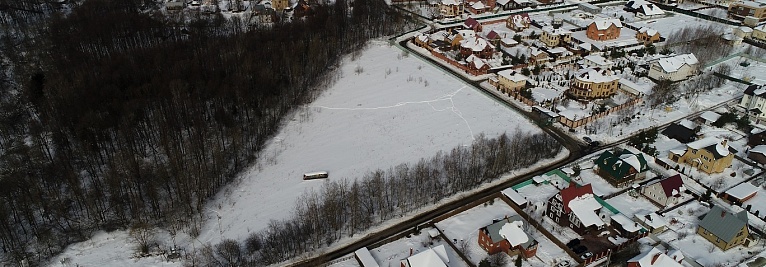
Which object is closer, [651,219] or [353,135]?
[651,219]

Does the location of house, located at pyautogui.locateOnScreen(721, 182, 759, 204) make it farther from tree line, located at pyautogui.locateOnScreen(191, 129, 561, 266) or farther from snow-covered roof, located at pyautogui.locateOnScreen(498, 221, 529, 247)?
snow-covered roof, located at pyautogui.locateOnScreen(498, 221, 529, 247)

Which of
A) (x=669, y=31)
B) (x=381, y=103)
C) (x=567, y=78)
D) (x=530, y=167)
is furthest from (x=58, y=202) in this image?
(x=669, y=31)

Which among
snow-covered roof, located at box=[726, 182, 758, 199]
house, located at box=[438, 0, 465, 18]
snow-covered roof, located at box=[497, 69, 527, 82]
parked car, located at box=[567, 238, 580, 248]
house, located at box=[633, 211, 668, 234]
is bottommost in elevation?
parked car, located at box=[567, 238, 580, 248]

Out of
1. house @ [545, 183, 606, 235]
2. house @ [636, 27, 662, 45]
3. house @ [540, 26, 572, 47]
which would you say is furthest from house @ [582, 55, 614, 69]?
house @ [545, 183, 606, 235]

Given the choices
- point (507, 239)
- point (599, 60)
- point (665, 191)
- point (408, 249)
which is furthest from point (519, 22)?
point (408, 249)

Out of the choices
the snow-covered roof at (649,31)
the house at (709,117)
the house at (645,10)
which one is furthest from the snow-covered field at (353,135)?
the house at (645,10)

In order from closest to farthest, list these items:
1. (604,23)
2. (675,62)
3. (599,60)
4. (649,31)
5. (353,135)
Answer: (353,135)
(675,62)
(599,60)
(649,31)
(604,23)

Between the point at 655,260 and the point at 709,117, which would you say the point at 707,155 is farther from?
the point at 655,260
